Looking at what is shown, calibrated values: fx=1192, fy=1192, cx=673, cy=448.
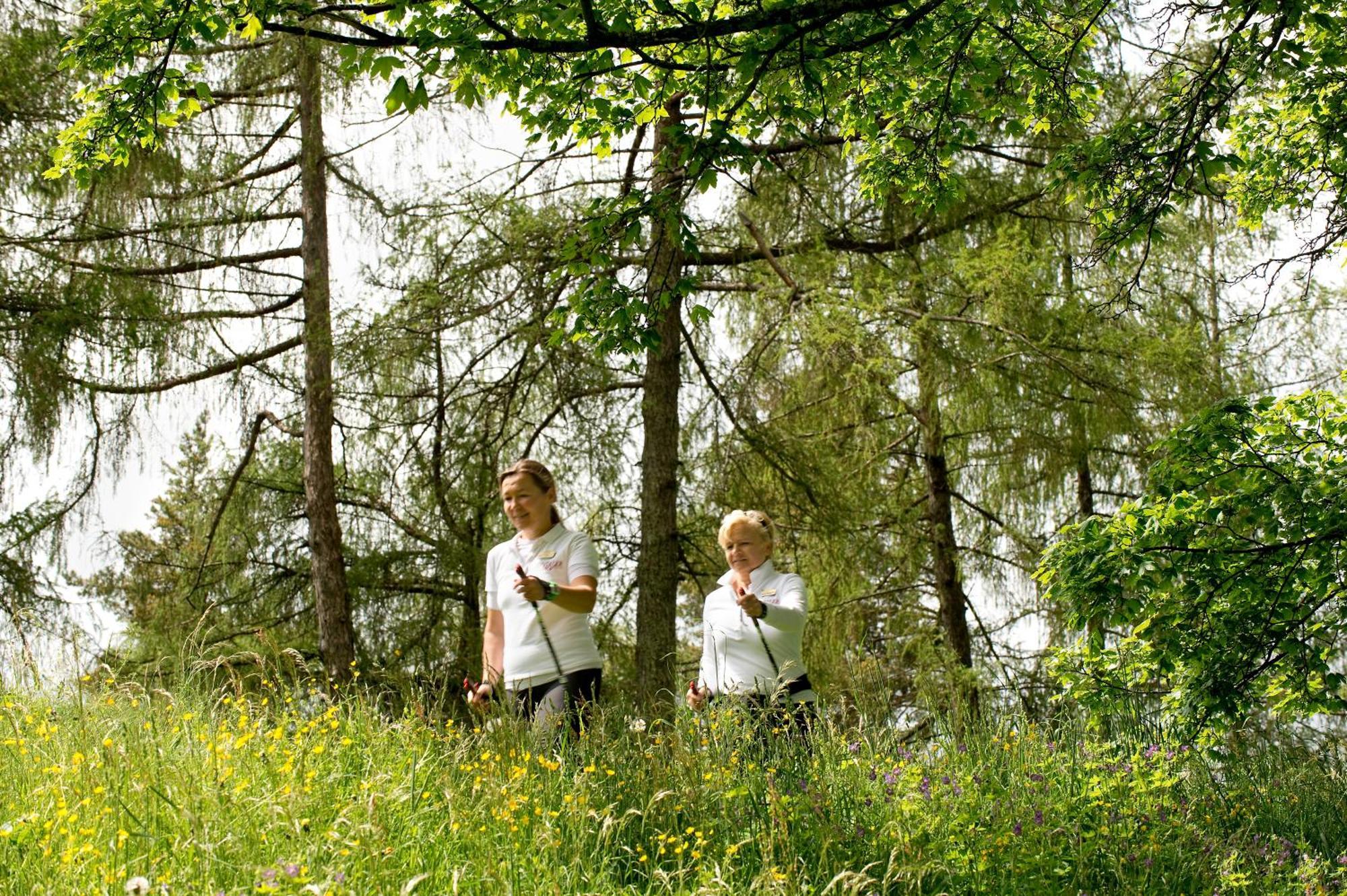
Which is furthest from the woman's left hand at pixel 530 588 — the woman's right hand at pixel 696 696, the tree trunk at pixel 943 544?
the tree trunk at pixel 943 544

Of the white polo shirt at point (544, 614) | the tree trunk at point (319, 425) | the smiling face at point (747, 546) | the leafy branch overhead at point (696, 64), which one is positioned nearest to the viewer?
the leafy branch overhead at point (696, 64)

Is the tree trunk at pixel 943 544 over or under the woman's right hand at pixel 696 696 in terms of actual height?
over

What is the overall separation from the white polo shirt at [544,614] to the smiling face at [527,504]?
5 centimetres

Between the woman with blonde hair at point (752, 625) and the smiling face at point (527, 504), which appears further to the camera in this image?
the smiling face at point (527, 504)

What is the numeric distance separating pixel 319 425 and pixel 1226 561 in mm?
7115

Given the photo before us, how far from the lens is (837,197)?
9492 mm

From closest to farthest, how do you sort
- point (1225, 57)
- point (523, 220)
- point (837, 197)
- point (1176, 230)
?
point (1225, 57) → point (523, 220) → point (837, 197) → point (1176, 230)

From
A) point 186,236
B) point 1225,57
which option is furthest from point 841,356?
point 186,236

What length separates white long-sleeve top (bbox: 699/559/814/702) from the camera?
4.71 metres

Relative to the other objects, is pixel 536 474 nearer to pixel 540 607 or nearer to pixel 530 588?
pixel 540 607

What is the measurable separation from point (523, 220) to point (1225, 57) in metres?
4.86

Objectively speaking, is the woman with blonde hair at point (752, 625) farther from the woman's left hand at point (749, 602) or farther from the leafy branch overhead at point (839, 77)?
the leafy branch overhead at point (839, 77)

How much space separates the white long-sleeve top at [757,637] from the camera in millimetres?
4715

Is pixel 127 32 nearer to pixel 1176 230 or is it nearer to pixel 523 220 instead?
pixel 523 220
